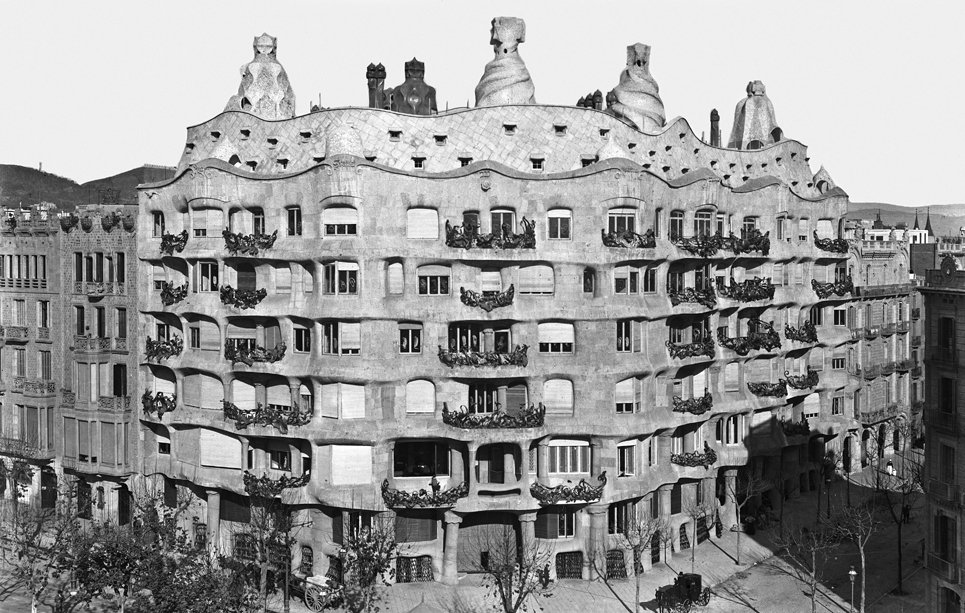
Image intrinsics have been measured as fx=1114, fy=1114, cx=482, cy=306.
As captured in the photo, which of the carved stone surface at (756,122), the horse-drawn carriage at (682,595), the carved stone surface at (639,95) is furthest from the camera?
the carved stone surface at (756,122)

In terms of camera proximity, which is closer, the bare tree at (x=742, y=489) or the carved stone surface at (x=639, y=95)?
the bare tree at (x=742, y=489)

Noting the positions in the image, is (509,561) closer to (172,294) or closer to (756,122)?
(172,294)

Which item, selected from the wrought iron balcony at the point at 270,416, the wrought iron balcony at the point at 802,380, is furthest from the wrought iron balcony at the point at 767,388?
the wrought iron balcony at the point at 270,416

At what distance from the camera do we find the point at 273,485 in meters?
62.7

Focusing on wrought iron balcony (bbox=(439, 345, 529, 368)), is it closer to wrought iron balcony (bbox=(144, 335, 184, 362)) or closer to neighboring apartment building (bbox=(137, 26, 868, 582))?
neighboring apartment building (bbox=(137, 26, 868, 582))

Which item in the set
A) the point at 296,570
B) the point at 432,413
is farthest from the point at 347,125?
the point at 296,570

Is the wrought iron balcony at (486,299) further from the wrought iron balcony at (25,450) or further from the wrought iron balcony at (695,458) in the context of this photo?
the wrought iron balcony at (25,450)

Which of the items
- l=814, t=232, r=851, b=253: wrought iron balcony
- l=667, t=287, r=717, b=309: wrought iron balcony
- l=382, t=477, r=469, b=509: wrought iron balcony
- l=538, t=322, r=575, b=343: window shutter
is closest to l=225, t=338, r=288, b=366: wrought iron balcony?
l=382, t=477, r=469, b=509: wrought iron balcony

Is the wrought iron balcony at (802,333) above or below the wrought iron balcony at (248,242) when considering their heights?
below

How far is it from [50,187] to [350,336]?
189 ft

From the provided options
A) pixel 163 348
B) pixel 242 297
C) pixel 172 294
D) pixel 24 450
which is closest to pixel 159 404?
pixel 163 348

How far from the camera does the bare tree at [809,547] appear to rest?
205 ft

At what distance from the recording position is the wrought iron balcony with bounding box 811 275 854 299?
3219 inches

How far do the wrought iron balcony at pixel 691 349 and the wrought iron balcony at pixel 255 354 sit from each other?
23.0 meters
